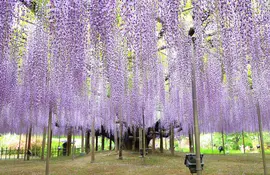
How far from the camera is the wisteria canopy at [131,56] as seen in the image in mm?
A: 4969

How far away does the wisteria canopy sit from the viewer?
4.97 meters

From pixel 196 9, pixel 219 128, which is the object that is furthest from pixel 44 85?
pixel 219 128

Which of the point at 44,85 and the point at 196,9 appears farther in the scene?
the point at 44,85

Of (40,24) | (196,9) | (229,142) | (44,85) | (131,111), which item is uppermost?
(40,24)

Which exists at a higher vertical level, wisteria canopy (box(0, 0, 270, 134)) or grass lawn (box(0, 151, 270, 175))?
wisteria canopy (box(0, 0, 270, 134))

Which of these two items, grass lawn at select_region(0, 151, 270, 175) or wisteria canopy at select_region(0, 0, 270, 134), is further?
grass lawn at select_region(0, 151, 270, 175)

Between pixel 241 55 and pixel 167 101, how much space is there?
7755 millimetres

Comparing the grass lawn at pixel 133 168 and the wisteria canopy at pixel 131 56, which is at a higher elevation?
the wisteria canopy at pixel 131 56

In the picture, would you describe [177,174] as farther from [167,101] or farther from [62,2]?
[167,101]

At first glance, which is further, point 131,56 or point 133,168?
point 131,56

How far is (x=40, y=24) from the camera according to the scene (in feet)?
22.9

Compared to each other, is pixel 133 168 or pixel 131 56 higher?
pixel 131 56

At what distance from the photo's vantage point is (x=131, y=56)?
10.0 meters

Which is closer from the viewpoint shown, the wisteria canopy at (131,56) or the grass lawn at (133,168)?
the wisteria canopy at (131,56)
